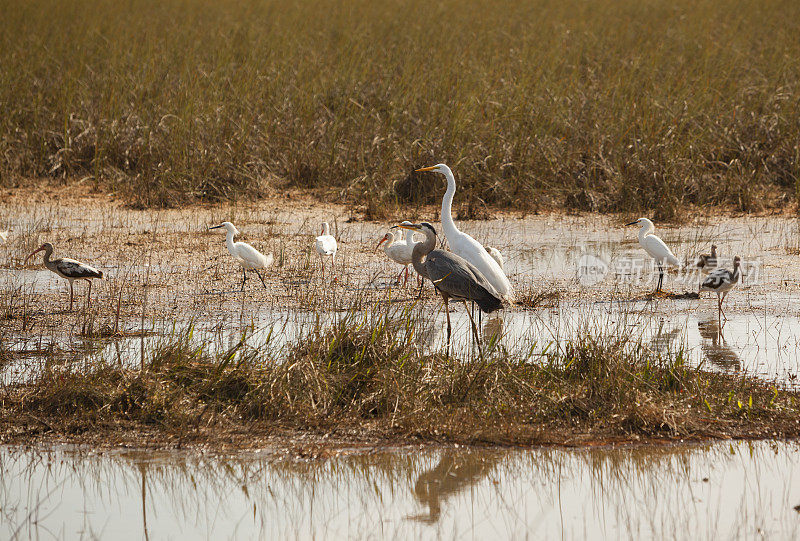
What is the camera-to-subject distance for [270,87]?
1446 centimetres

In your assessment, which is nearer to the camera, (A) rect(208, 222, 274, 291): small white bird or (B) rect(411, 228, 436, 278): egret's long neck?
(B) rect(411, 228, 436, 278): egret's long neck

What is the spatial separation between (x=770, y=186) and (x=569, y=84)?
357 cm

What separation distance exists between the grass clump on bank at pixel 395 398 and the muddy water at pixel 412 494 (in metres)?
0.20

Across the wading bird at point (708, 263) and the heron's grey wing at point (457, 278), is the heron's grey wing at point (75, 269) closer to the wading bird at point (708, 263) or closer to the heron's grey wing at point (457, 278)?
the heron's grey wing at point (457, 278)

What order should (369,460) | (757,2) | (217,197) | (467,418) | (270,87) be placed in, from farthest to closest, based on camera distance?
(757,2)
(270,87)
(217,197)
(467,418)
(369,460)

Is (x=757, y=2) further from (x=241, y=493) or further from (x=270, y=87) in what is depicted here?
(x=241, y=493)

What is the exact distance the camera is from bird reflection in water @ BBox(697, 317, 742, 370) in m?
6.40

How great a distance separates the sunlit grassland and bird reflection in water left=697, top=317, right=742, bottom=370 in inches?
166

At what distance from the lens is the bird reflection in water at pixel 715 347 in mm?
6398

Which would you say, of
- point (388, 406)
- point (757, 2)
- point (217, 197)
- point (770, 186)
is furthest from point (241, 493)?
point (757, 2)

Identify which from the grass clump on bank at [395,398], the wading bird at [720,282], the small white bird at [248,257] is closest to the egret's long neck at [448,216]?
the small white bird at [248,257]

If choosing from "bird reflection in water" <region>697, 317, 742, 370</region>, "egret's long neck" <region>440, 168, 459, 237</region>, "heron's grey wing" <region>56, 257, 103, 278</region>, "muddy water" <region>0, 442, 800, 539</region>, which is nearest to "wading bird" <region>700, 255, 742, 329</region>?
"bird reflection in water" <region>697, 317, 742, 370</region>

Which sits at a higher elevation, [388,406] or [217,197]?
[217,197]

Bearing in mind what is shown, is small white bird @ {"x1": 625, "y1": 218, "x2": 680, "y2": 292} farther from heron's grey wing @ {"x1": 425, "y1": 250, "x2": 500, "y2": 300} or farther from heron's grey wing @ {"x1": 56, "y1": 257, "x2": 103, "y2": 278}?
heron's grey wing @ {"x1": 56, "y1": 257, "x2": 103, "y2": 278}
